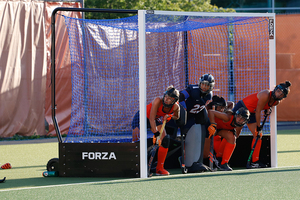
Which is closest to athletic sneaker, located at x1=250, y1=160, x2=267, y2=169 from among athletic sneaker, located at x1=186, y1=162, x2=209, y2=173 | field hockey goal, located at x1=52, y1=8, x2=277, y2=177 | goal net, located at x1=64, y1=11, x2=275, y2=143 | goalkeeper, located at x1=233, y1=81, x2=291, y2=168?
goalkeeper, located at x1=233, y1=81, x2=291, y2=168

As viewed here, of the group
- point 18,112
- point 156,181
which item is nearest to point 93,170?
point 156,181

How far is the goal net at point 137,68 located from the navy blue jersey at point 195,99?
198 centimetres

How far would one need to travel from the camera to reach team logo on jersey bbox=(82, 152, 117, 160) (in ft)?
17.5

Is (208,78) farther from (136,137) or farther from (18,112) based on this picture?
(18,112)

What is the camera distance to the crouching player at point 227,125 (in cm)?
592

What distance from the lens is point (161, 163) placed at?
5.68 m

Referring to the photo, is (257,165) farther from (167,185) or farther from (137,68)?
(137,68)

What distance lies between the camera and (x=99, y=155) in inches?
211

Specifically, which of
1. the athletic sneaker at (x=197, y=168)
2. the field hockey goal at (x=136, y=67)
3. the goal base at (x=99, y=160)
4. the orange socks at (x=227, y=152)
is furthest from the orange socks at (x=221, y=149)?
the field hockey goal at (x=136, y=67)

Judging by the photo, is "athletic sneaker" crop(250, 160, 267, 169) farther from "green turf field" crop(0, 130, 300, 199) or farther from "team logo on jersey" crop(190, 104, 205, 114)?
"team logo on jersey" crop(190, 104, 205, 114)

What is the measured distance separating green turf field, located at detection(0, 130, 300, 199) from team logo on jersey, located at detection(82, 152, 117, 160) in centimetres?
25

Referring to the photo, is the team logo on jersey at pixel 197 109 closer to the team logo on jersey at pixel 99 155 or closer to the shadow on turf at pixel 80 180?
the shadow on turf at pixel 80 180

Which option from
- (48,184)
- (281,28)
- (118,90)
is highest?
(281,28)

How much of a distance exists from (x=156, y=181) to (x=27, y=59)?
20.8 ft
